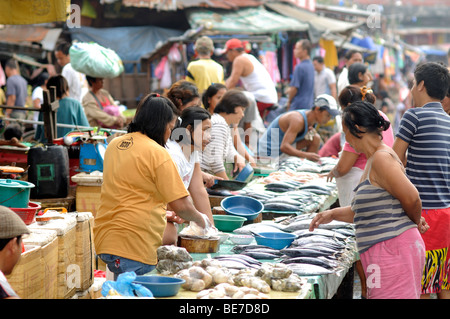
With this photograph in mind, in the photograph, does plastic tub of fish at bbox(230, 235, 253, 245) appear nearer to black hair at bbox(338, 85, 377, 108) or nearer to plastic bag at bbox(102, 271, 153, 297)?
plastic bag at bbox(102, 271, 153, 297)

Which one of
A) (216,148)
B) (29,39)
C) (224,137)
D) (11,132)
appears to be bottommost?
(11,132)

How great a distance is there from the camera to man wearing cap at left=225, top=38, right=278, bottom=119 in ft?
33.9

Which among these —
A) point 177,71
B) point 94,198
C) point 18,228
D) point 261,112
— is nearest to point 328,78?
point 261,112

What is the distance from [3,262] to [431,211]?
3.18m

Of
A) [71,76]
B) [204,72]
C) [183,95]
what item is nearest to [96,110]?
[71,76]

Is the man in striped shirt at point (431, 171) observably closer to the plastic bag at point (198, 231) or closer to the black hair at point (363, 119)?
the black hair at point (363, 119)

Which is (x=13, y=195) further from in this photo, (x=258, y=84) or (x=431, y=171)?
(x=258, y=84)

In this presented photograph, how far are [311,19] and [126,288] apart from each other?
1614cm

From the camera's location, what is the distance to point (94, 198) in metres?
6.25

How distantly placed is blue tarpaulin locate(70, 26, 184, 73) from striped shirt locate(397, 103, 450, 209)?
12.3 metres

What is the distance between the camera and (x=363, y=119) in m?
3.98

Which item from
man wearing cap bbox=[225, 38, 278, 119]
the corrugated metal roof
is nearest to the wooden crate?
man wearing cap bbox=[225, 38, 278, 119]

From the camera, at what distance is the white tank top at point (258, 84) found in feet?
34.4

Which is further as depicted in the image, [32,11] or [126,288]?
[32,11]
